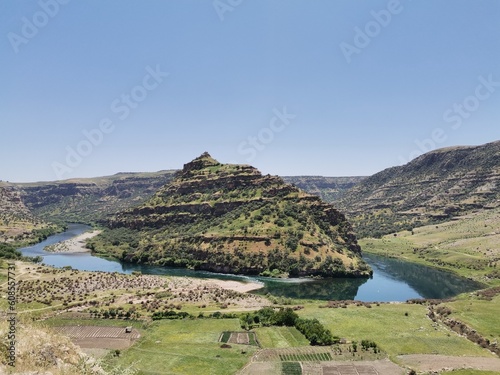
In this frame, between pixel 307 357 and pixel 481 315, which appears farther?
pixel 481 315

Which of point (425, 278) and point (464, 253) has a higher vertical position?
point (464, 253)

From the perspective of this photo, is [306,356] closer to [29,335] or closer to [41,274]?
[29,335]

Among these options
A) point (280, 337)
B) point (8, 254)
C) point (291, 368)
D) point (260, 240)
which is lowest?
point (291, 368)

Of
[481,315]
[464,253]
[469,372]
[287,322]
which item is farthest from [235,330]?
[464,253]

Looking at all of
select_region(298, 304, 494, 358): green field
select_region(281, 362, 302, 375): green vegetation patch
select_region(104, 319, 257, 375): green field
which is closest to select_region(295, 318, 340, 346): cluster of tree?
select_region(298, 304, 494, 358): green field

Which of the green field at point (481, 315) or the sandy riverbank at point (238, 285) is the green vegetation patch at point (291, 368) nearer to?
the green field at point (481, 315)

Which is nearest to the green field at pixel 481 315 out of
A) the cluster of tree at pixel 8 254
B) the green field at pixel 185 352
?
the green field at pixel 185 352

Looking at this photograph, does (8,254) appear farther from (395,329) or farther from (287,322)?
(395,329)
